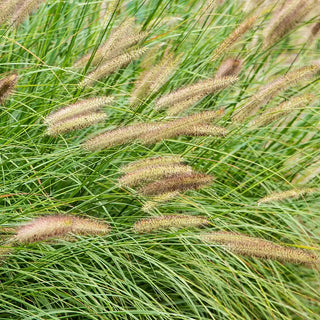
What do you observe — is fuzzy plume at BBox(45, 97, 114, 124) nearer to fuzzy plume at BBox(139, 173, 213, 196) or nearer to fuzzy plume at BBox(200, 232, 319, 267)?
fuzzy plume at BBox(139, 173, 213, 196)

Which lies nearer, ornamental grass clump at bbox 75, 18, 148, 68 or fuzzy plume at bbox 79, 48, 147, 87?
fuzzy plume at bbox 79, 48, 147, 87

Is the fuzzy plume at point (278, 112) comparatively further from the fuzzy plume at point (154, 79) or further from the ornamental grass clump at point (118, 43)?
the ornamental grass clump at point (118, 43)

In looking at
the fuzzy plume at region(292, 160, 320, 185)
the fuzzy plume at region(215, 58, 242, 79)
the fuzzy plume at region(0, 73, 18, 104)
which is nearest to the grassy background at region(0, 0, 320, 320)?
the fuzzy plume at region(292, 160, 320, 185)

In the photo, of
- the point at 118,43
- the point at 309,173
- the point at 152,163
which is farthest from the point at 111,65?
the point at 309,173

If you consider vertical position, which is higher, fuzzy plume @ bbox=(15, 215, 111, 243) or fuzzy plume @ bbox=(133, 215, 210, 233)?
fuzzy plume @ bbox=(15, 215, 111, 243)

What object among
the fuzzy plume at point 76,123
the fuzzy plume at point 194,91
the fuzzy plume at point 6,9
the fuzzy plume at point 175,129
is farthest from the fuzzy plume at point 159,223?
the fuzzy plume at point 6,9

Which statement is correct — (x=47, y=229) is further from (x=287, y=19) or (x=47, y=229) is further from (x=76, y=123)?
(x=287, y=19)
